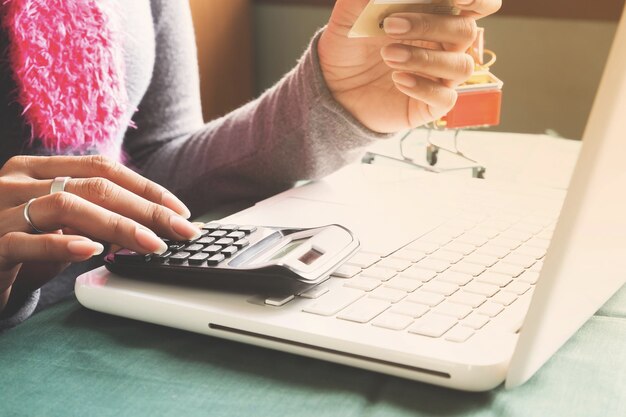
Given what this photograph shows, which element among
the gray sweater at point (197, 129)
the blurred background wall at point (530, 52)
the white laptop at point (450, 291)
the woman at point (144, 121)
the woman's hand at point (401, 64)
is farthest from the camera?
the blurred background wall at point (530, 52)

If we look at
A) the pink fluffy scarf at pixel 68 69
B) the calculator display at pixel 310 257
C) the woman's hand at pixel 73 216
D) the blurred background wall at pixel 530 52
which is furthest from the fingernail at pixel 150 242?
the blurred background wall at pixel 530 52

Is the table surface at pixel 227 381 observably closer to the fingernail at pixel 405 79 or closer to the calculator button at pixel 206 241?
the calculator button at pixel 206 241

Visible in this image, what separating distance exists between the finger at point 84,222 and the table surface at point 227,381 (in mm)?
58

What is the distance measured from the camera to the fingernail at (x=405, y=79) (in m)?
Result: 0.70

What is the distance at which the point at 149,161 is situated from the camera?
1.00 m

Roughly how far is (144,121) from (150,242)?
→ 0.52 meters

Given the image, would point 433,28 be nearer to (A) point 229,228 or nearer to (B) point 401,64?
(B) point 401,64

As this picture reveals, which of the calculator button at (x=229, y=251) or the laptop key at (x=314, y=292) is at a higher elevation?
the calculator button at (x=229, y=251)

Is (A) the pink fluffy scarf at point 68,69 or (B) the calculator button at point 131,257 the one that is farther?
(A) the pink fluffy scarf at point 68,69

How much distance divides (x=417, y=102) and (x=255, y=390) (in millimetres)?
423

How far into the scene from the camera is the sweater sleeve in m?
0.80

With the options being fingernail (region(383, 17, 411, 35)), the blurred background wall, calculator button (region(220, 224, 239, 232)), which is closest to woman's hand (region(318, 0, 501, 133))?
fingernail (region(383, 17, 411, 35))

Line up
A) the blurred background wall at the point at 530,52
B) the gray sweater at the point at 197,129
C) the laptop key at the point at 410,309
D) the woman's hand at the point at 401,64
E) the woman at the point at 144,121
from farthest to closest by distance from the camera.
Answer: the blurred background wall at the point at 530,52
the gray sweater at the point at 197,129
the woman's hand at the point at 401,64
the woman at the point at 144,121
the laptop key at the point at 410,309

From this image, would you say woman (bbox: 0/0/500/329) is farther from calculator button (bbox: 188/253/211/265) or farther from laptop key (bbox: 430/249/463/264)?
laptop key (bbox: 430/249/463/264)
